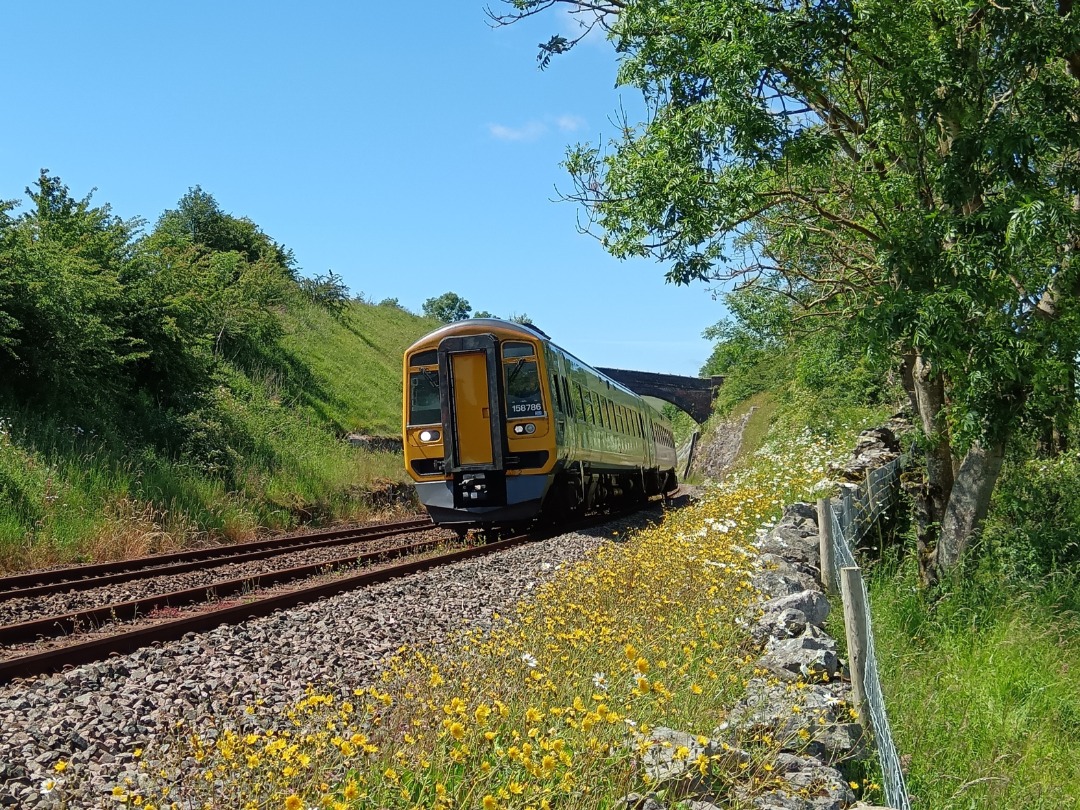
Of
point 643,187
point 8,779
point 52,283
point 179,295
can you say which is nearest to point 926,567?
point 643,187

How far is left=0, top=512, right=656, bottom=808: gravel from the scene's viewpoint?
3.77 m

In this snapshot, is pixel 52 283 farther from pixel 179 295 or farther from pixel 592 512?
pixel 592 512

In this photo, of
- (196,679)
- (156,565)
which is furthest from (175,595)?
(156,565)

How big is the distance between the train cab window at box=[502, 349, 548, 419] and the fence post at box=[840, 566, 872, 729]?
916cm

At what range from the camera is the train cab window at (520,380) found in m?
13.2

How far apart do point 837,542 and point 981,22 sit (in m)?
4.14

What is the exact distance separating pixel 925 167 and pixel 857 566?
4.29m

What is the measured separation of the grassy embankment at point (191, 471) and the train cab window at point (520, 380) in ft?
16.1

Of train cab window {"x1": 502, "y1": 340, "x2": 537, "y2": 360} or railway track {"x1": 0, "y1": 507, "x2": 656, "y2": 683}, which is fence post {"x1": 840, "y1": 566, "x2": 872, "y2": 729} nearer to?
railway track {"x1": 0, "y1": 507, "x2": 656, "y2": 683}

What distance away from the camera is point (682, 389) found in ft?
196

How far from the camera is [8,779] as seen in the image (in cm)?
355

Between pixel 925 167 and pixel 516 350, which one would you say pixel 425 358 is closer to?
pixel 516 350

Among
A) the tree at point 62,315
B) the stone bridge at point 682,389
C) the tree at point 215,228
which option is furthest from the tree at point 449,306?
the tree at point 62,315

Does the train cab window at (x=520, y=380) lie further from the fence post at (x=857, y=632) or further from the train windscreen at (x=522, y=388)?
the fence post at (x=857, y=632)
